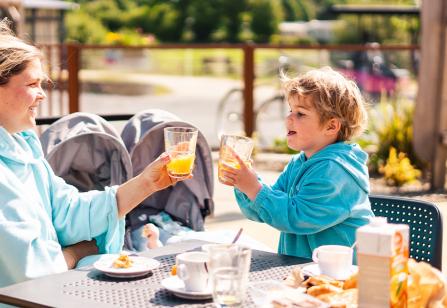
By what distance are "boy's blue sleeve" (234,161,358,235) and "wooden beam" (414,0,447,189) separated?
520cm

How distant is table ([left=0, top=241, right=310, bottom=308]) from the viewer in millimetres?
2895

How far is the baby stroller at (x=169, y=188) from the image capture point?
5.39 meters

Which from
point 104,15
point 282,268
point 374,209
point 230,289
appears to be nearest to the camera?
point 230,289

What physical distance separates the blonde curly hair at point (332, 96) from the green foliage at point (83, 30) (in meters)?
37.4

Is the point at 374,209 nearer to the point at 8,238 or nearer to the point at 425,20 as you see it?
the point at 8,238

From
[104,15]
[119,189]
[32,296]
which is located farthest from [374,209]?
[104,15]

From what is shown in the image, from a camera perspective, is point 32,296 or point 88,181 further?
point 88,181

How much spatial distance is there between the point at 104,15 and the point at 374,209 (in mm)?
45308

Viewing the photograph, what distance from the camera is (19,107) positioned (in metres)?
3.59

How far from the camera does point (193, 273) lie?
2916mm

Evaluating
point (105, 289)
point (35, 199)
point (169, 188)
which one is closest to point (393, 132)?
point (169, 188)

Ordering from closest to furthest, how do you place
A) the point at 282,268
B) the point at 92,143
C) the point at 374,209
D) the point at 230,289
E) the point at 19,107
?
1. the point at 230,289
2. the point at 282,268
3. the point at 19,107
4. the point at 374,209
5. the point at 92,143

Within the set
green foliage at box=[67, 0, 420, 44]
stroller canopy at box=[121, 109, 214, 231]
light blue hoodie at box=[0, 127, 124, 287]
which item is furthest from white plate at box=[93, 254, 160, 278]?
green foliage at box=[67, 0, 420, 44]

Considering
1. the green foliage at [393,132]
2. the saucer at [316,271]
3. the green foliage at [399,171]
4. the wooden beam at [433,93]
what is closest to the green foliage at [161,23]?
the green foliage at [393,132]
